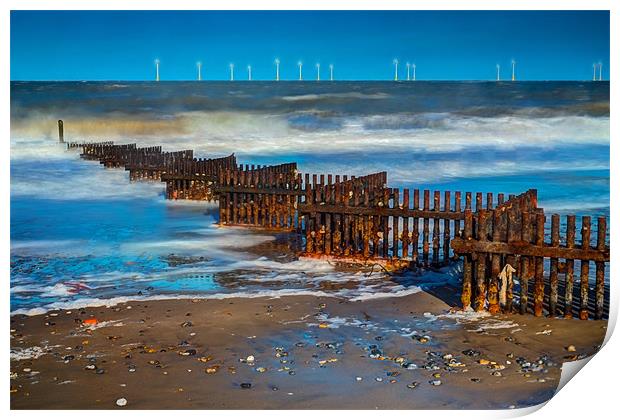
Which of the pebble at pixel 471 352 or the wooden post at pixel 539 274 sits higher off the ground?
the wooden post at pixel 539 274

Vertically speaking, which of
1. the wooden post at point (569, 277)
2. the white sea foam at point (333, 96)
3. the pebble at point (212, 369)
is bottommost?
the pebble at point (212, 369)

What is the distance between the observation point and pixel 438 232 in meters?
7.80

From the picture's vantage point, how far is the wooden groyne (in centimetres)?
588

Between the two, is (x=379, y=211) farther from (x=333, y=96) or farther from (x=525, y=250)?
(x=333, y=96)

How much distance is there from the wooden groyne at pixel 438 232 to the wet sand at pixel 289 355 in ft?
1.07

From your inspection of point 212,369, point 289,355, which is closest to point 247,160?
point 289,355

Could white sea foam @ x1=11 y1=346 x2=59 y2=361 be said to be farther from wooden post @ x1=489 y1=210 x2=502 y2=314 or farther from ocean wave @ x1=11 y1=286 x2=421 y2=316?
wooden post @ x1=489 y1=210 x2=502 y2=314

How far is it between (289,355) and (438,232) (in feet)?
10.6

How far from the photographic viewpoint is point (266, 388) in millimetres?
4434

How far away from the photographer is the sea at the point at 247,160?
736 cm

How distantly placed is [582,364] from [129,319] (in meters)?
3.33

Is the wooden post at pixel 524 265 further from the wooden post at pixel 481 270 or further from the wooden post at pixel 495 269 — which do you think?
the wooden post at pixel 481 270

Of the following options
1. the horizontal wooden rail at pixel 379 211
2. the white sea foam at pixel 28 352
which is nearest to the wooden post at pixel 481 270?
the horizontal wooden rail at pixel 379 211

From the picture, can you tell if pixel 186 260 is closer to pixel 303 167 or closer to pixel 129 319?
pixel 129 319
